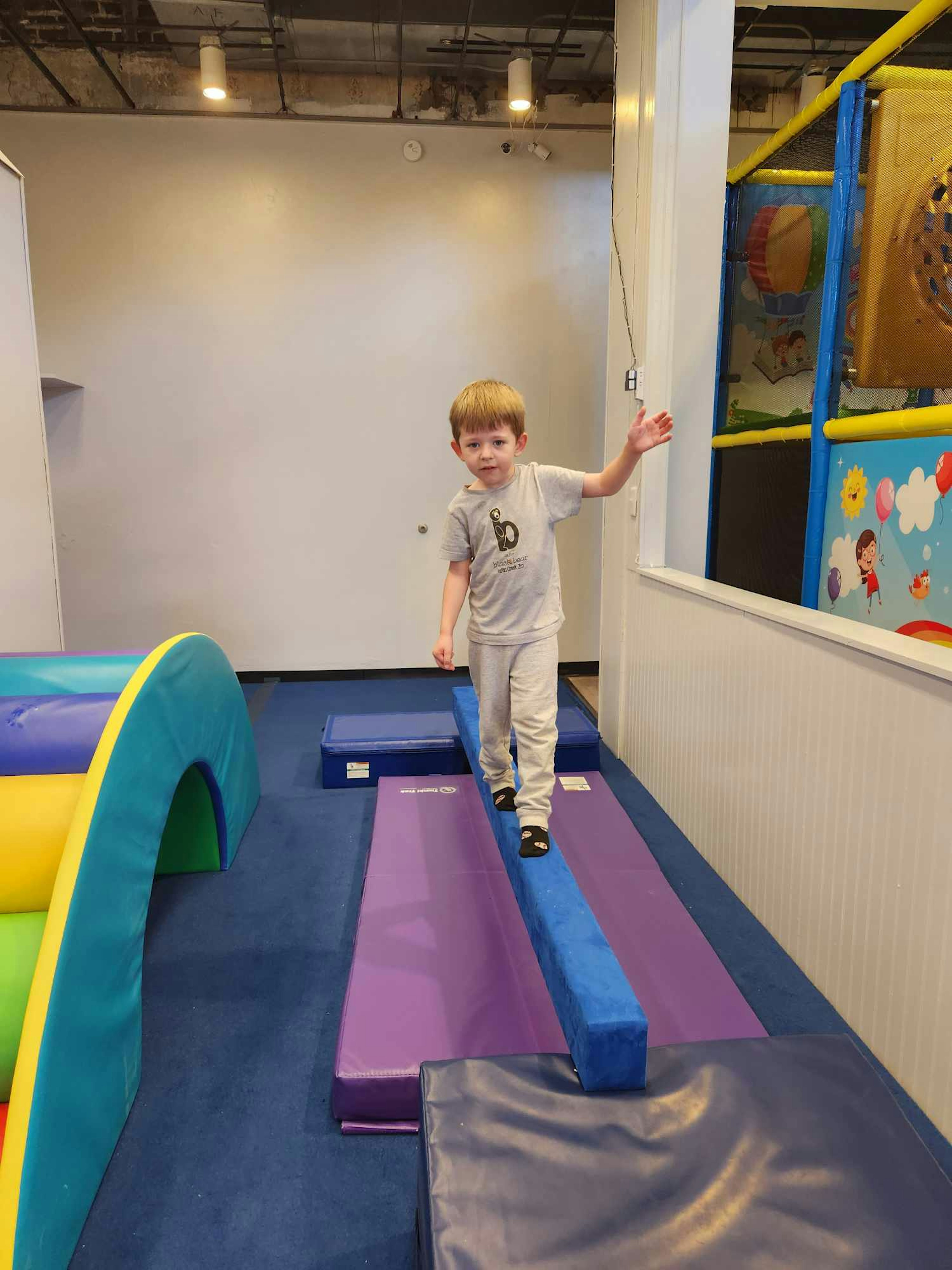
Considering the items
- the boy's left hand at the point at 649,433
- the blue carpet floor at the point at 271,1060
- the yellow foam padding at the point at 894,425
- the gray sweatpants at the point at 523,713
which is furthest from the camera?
the yellow foam padding at the point at 894,425

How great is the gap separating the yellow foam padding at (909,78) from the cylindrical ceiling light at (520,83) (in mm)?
2193

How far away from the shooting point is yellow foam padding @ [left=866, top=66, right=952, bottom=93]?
2490 mm

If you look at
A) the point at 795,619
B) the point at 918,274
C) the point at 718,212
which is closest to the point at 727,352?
the point at 718,212

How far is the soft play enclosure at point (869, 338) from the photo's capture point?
2381mm

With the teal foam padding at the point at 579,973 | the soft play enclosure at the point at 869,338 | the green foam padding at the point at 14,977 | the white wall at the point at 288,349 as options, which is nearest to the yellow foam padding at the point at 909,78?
the soft play enclosure at the point at 869,338

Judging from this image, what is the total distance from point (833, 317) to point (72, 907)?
9.44ft

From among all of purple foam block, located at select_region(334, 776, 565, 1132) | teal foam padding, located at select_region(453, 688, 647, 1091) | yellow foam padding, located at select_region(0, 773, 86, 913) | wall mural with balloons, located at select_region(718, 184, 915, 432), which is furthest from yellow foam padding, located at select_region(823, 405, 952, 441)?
yellow foam padding, located at select_region(0, 773, 86, 913)

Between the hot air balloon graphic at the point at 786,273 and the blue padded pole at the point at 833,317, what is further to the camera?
the hot air balloon graphic at the point at 786,273

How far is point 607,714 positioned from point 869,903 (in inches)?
86.9

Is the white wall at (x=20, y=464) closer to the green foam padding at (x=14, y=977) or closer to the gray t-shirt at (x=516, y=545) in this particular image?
the green foam padding at (x=14, y=977)

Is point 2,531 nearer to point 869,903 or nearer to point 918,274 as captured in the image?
point 869,903

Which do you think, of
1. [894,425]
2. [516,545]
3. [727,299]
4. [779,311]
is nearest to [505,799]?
[516,545]

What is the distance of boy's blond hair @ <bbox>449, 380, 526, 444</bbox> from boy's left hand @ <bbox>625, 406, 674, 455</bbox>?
0.91ft

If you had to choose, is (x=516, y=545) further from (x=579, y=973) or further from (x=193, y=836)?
(x=193, y=836)
